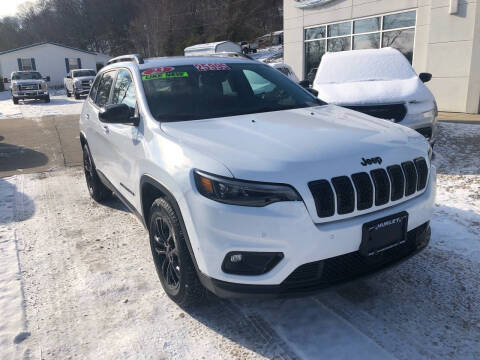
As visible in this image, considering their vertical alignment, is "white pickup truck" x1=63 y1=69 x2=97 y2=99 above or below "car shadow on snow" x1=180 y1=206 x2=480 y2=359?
above

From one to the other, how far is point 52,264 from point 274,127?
2.50m

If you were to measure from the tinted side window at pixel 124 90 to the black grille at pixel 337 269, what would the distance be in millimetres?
2079

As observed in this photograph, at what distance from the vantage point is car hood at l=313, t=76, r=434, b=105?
252 inches

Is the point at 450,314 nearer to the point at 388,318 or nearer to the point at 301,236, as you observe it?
the point at 388,318

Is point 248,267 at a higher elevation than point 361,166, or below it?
below

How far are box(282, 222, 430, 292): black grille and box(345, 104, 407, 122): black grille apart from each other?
154 inches

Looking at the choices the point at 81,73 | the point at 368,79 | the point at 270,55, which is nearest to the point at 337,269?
the point at 368,79

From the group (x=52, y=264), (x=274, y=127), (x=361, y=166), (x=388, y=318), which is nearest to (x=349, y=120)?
(x=274, y=127)

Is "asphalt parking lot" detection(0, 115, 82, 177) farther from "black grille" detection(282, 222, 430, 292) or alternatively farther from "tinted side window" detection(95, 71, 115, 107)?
"black grille" detection(282, 222, 430, 292)

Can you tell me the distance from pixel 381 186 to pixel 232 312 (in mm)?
1400

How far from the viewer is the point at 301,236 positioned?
90.0 inches

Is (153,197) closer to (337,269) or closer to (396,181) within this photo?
(337,269)

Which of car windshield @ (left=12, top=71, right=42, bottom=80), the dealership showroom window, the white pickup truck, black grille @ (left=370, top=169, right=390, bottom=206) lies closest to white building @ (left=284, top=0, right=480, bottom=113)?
the dealership showroom window

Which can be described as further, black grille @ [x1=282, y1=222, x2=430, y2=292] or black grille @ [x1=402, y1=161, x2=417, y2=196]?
black grille @ [x1=402, y1=161, x2=417, y2=196]
